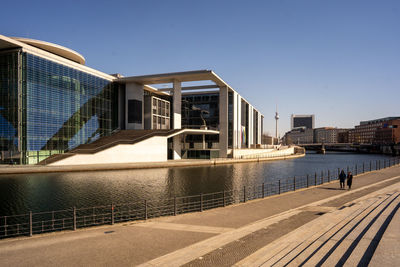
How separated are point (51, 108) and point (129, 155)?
1494 cm

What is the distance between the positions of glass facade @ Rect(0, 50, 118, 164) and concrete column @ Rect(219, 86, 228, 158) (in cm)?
2746

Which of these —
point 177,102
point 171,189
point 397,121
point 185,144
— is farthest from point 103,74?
point 397,121

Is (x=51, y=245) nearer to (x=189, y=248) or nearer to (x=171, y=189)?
(x=189, y=248)

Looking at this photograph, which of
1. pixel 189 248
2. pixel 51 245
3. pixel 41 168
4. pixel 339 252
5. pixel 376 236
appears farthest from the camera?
pixel 41 168

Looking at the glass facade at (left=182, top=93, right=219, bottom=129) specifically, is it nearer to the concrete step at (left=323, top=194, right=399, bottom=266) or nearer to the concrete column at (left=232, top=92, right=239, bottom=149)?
the concrete column at (left=232, top=92, right=239, bottom=149)

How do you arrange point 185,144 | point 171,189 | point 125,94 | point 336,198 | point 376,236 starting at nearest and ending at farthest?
point 376,236 → point 336,198 → point 171,189 → point 125,94 → point 185,144

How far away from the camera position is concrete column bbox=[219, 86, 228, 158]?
64625 mm

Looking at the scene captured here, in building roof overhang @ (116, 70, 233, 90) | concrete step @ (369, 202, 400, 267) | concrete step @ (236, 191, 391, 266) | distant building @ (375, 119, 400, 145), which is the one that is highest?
building roof overhang @ (116, 70, 233, 90)

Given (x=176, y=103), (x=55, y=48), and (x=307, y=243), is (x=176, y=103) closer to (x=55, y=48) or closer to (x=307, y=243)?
(x=55, y=48)

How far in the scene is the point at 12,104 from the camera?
4078 centimetres

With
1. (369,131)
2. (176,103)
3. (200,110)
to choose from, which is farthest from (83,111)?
(369,131)

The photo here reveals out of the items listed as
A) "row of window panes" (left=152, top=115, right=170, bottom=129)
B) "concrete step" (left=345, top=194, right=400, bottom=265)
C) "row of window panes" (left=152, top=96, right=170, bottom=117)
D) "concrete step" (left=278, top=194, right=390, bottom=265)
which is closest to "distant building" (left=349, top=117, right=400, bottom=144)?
"row of window panes" (left=152, top=96, right=170, bottom=117)

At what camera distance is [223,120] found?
6494cm

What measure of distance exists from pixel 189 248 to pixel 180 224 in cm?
293
